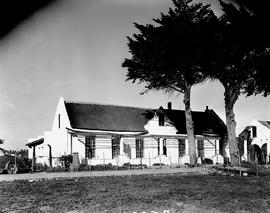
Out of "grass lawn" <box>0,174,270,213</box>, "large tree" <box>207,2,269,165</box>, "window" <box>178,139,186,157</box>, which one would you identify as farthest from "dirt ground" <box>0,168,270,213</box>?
"window" <box>178,139,186,157</box>

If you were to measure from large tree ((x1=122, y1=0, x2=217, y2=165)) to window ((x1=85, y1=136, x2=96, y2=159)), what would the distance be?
7.10 meters

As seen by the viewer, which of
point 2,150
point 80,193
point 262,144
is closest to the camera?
point 80,193

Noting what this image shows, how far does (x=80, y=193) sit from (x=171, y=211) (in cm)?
413

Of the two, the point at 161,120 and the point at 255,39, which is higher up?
the point at 255,39

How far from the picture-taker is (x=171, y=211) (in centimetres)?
980

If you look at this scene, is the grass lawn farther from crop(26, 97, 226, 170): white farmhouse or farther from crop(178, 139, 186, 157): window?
crop(178, 139, 186, 157): window

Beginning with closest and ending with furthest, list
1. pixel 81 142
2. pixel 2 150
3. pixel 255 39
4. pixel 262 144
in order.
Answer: pixel 255 39 < pixel 2 150 < pixel 81 142 < pixel 262 144

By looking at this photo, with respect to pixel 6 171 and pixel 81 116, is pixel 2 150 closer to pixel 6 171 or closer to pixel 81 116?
pixel 6 171

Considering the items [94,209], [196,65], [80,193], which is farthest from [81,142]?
[94,209]

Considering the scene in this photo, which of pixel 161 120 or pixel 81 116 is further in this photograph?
pixel 161 120

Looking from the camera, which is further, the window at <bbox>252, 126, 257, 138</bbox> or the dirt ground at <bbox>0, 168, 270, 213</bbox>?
the window at <bbox>252, 126, 257, 138</bbox>

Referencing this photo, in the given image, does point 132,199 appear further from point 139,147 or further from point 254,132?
point 254,132

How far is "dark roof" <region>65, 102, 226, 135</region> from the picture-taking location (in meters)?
36.4

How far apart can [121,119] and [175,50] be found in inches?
478
